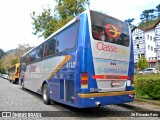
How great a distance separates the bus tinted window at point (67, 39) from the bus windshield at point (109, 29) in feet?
2.66

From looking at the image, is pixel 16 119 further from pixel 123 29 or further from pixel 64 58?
pixel 123 29

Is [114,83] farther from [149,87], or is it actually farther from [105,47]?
[149,87]

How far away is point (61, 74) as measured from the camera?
866cm

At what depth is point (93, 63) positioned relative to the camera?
736 cm

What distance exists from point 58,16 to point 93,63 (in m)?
17.9

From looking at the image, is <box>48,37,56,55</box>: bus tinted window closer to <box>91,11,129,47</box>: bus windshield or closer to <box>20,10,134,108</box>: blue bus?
<box>20,10,134,108</box>: blue bus

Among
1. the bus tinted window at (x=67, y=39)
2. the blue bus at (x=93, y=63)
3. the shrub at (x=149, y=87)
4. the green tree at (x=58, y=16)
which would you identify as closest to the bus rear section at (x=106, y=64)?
the blue bus at (x=93, y=63)

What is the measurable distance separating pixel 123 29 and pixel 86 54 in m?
2.33

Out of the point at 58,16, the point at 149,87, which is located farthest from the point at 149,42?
the point at 149,87

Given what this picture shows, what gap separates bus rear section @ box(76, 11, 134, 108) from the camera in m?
7.18

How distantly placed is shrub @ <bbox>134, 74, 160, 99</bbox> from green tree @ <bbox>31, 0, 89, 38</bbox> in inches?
493

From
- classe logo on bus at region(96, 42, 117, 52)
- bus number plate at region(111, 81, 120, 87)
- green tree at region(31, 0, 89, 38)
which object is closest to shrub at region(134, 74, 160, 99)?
bus number plate at region(111, 81, 120, 87)

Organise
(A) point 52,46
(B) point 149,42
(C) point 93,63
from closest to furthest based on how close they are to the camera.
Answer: (C) point 93,63 → (A) point 52,46 → (B) point 149,42

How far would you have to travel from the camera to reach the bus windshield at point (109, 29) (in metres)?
7.69
